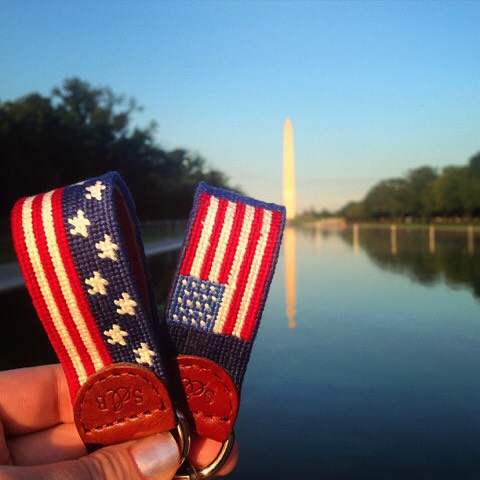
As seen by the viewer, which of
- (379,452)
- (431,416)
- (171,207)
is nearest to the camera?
(379,452)

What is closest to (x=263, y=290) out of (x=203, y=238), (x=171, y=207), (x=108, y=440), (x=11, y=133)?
(x=203, y=238)

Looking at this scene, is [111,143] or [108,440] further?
[111,143]

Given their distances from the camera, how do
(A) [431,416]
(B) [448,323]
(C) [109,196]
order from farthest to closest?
(B) [448,323] → (A) [431,416] → (C) [109,196]

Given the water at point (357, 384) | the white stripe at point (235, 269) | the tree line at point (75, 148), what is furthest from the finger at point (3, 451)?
the tree line at point (75, 148)

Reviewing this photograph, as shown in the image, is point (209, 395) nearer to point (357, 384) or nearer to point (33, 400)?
point (33, 400)

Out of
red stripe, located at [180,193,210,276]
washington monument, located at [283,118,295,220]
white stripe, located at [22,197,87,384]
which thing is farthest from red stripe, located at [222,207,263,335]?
washington monument, located at [283,118,295,220]

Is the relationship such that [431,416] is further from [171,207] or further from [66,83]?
[171,207]

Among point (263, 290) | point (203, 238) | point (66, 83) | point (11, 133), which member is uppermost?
point (66, 83)

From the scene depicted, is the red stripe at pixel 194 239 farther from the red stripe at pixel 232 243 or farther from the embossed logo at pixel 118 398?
the embossed logo at pixel 118 398
